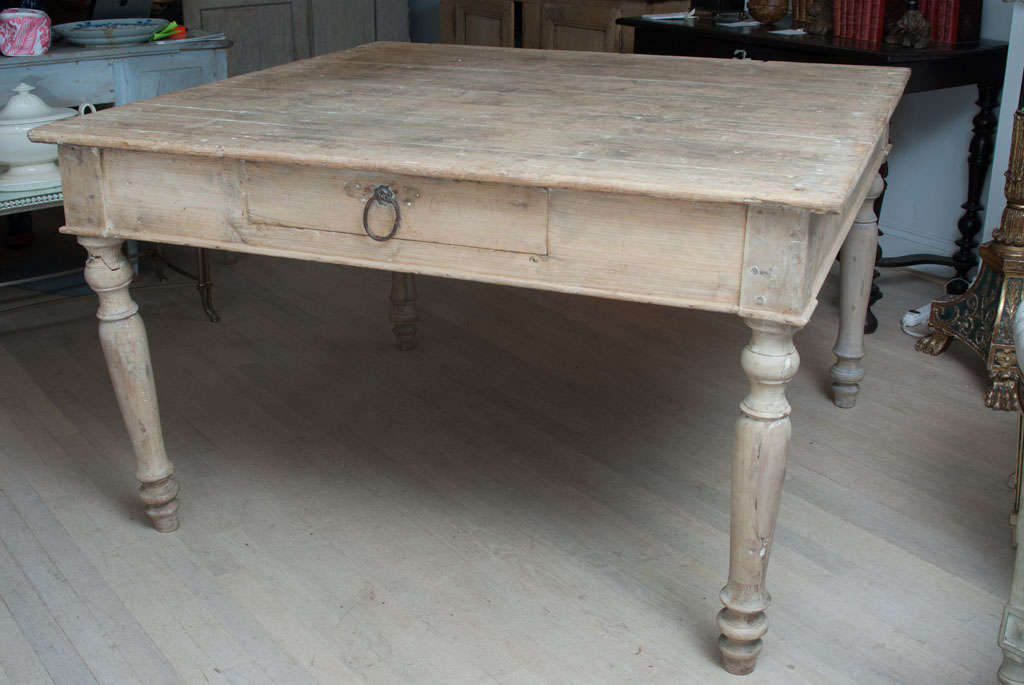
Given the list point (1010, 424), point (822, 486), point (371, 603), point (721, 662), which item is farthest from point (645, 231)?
point (1010, 424)

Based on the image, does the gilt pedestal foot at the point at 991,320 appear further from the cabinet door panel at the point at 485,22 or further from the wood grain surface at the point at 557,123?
the cabinet door panel at the point at 485,22

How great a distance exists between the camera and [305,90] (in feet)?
6.63

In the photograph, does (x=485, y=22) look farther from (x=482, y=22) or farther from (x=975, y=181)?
(x=975, y=181)

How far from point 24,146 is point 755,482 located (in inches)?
77.8

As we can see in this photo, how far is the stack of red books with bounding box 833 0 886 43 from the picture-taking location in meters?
2.85

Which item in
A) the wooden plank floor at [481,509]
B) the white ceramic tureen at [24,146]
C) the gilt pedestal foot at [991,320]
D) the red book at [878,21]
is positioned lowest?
the wooden plank floor at [481,509]

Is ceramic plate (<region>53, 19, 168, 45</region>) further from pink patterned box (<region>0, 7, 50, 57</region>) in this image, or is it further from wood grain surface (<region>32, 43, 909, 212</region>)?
→ wood grain surface (<region>32, 43, 909, 212</region>)

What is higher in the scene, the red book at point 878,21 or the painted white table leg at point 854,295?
the red book at point 878,21

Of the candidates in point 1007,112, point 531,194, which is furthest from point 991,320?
point 531,194

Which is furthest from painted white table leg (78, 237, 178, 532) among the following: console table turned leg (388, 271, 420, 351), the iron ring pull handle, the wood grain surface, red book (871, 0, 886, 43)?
red book (871, 0, 886, 43)

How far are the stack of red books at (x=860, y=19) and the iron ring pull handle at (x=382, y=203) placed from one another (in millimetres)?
1806

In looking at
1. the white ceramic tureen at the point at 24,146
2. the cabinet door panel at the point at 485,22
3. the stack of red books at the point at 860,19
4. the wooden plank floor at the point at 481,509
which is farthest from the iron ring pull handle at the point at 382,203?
the cabinet door panel at the point at 485,22

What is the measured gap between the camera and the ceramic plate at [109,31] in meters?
2.95

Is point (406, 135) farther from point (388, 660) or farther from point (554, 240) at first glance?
point (388, 660)
